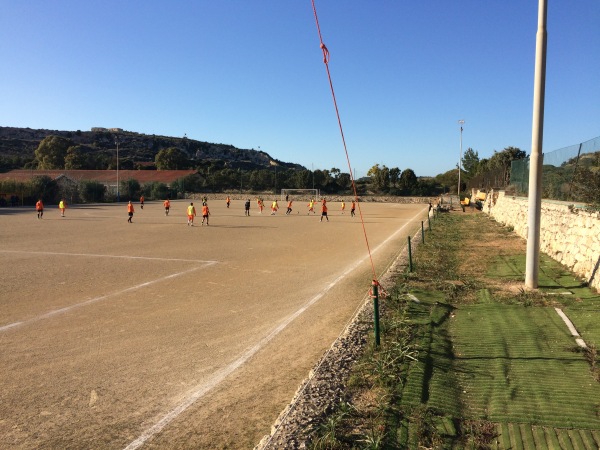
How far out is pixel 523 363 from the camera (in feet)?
17.8

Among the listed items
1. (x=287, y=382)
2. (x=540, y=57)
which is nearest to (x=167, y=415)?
(x=287, y=382)

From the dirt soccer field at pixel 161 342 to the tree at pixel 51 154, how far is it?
355 feet

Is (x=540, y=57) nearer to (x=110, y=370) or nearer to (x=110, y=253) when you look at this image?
(x=110, y=370)

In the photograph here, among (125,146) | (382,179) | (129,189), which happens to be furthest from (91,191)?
(125,146)

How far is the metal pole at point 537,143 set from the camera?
902 cm

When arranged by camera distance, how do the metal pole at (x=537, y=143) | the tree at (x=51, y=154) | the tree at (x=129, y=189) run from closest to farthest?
the metal pole at (x=537, y=143) → the tree at (x=129, y=189) → the tree at (x=51, y=154)

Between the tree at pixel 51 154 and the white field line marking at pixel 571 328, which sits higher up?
the tree at pixel 51 154

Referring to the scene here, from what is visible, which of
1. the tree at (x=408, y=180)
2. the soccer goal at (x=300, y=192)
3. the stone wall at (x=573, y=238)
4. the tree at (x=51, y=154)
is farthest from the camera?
the tree at (x=51, y=154)

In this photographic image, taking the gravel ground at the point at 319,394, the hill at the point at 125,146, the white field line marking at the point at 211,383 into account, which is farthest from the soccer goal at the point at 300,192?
the gravel ground at the point at 319,394

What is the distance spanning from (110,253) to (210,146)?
172m

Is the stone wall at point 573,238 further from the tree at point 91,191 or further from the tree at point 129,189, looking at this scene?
the tree at point 129,189

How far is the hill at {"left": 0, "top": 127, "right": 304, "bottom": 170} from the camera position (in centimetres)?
13138

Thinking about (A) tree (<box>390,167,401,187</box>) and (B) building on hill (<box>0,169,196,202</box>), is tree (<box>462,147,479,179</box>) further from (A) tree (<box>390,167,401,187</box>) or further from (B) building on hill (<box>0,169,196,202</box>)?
(B) building on hill (<box>0,169,196,202</box>)

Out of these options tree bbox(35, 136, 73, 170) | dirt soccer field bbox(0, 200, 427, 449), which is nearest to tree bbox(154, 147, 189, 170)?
tree bbox(35, 136, 73, 170)
